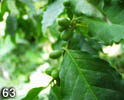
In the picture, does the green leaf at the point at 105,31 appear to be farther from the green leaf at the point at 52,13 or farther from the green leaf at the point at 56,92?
the green leaf at the point at 56,92

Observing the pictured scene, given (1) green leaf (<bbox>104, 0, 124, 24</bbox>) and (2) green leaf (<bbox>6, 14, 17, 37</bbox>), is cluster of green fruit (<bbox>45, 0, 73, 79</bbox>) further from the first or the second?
(2) green leaf (<bbox>6, 14, 17, 37</bbox>)

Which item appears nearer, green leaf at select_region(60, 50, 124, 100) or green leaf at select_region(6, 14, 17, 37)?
green leaf at select_region(60, 50, 124, 100)

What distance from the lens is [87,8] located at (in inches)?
26.7

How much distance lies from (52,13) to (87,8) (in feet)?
0.43

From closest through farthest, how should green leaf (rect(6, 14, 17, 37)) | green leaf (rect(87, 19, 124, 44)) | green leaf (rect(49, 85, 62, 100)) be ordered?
green leaf (rect(87, 19, 124, 44)), green leaf (rect(49, 85, 62, 100)), green leaf (rect(6, 14, 17, 37))

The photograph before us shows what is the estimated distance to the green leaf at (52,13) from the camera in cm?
71

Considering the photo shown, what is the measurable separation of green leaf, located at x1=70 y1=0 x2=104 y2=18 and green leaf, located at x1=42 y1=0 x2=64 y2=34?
0.06 metres

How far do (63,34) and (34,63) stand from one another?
277 cm

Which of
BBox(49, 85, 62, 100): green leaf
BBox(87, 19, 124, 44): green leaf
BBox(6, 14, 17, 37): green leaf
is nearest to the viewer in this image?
BBox(87, 19, 124, 44): green leaf

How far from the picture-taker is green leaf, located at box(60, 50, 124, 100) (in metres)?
0.62

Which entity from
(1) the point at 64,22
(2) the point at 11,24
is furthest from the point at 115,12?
(2) the point at 11,24

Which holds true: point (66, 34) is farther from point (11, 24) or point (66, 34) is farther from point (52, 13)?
point (11, 24)

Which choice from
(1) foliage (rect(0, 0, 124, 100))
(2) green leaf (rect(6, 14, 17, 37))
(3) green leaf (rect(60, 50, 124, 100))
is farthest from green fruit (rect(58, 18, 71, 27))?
(2) green leaf (rect(6, 14, 17, 37))

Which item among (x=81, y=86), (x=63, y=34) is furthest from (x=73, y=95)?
(x=63, y=34)
